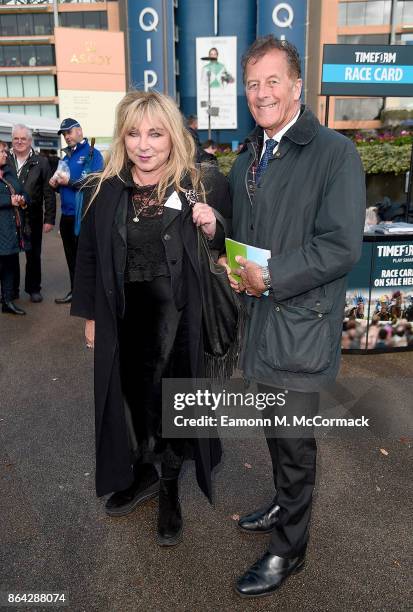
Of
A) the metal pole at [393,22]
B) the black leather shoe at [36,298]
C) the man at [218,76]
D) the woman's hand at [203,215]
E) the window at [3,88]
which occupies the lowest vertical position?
the black leather shoe at [36,298]

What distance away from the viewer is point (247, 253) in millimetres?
2178

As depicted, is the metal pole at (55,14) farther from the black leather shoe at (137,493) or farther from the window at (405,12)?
the black leather shoe at (137,493)

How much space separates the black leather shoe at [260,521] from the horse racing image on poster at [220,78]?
3829cm

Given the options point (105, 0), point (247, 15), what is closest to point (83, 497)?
point (247, 15)

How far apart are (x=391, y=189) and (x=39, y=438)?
939 centimetres

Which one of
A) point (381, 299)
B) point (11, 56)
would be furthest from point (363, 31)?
point (381, 299)

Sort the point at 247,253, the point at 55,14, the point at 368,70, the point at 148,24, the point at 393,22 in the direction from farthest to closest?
the point at 55,14 < the point at 393,22 < the point at 148,24 < the point at 368,70 < the point at 247,253

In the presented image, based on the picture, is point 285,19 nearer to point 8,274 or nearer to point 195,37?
point 195,37

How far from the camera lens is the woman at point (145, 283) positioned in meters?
2.44

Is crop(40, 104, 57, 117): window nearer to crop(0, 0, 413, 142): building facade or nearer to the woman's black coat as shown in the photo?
crop(0, 0, 413, 142): building facade

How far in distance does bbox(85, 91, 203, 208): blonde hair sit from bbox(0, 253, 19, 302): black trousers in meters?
4.75

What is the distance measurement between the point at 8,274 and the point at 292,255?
5717 mm

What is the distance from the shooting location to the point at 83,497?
304 centimetres

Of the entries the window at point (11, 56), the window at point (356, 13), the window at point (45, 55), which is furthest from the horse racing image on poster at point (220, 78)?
the window at point (11, 56)
